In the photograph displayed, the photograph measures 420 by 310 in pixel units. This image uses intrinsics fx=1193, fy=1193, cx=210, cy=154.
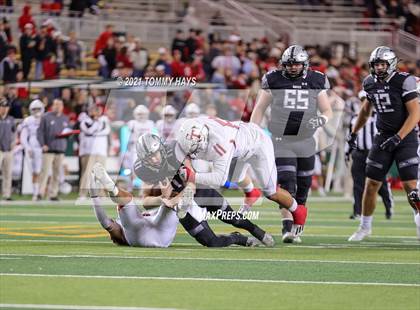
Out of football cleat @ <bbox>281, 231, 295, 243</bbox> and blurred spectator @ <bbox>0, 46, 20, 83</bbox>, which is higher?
football cleat @ <bbox>281, 231, 295, 243</bbox>

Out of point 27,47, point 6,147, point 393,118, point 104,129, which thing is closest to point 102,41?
point 27,47

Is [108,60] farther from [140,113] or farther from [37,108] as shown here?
[140,113]

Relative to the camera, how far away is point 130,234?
1043cm

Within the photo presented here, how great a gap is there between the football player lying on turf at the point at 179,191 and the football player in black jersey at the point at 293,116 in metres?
1.03

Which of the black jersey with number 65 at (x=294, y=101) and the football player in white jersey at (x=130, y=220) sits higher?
the black jersey with number 65 at (x=294, y=101)

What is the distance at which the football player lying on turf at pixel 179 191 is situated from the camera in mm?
10078

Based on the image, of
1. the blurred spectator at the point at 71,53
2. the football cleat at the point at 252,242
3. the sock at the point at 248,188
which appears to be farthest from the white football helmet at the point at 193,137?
the blurred spectator at the point at 71,53

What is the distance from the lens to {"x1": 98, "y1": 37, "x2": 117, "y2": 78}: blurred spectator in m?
23.8

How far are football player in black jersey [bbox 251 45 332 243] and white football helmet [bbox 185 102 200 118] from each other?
599 cm

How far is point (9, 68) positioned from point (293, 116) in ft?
39.1

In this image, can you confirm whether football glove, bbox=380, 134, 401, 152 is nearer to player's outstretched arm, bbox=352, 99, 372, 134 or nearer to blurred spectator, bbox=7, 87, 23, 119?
player's outstretched arm, bbox=352, 99, 372, 134

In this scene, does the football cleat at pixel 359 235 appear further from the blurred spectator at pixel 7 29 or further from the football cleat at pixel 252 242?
the blurred spectator at pixel 7 29

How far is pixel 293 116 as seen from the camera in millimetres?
11758

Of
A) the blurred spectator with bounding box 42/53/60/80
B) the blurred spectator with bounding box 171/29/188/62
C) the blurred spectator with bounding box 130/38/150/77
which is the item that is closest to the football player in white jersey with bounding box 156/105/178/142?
the blurred spectator with bounding box 130/38/150/77
